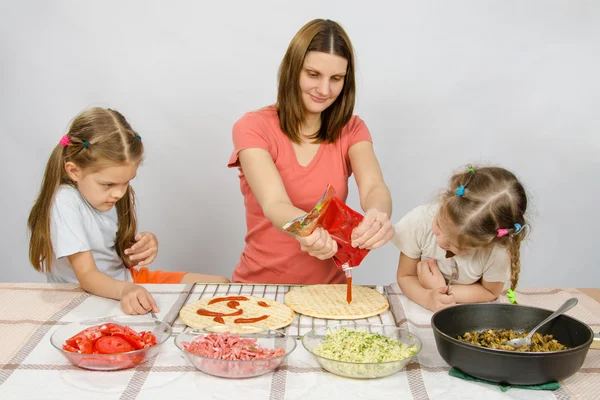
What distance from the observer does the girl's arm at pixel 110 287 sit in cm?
187

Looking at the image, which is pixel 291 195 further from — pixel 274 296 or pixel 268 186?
pixel 274 296

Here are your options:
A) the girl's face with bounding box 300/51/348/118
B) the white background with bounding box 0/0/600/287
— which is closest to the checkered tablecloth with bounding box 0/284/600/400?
the girl's face with bounding box 300/51/348/118

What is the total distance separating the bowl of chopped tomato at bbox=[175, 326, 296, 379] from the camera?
1.43 m

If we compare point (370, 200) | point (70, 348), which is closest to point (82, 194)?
point (70, 348)

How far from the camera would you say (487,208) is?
6.10 ft

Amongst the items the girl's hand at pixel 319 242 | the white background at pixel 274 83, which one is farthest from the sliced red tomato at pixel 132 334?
the white background at pixel 274 83

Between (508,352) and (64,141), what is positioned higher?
(64,141)

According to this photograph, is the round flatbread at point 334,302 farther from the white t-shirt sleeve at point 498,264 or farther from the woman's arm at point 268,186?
the white t-shirt sleeve at point 498,264

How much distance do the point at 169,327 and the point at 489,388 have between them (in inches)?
29.8

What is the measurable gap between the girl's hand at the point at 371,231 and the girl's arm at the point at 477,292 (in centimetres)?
30

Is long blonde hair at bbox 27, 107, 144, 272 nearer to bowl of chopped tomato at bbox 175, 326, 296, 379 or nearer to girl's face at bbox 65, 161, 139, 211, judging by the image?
girl's face at bbox 65, 161, 139, 211

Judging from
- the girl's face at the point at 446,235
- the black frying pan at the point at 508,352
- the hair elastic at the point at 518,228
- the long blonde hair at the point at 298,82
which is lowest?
the black frying pan at the point at 508,352

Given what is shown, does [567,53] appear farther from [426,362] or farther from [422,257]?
[426,362]

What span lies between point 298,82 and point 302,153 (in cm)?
28
